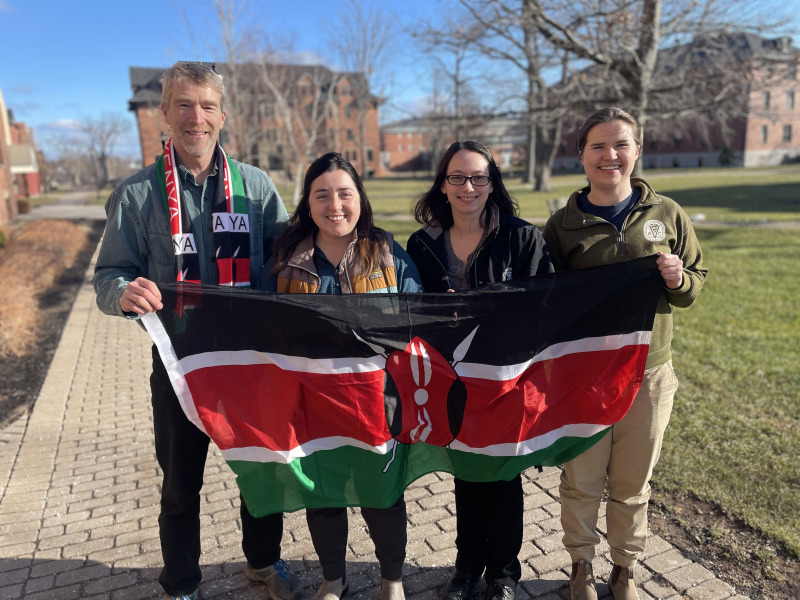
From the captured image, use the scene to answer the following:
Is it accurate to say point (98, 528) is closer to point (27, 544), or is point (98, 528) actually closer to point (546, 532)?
point (27, 544)

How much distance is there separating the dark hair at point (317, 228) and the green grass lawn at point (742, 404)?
279 cm

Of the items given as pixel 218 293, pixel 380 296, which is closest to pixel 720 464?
pixel 380 296

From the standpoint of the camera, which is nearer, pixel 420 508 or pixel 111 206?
pixel 111 206

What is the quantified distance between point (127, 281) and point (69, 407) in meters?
4.26

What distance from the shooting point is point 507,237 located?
115 inches

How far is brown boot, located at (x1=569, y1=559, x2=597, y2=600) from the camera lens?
3.03 meters

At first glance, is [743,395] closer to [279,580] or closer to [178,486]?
[279,580]

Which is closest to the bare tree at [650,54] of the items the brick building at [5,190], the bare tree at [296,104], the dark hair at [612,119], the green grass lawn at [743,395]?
the green grass lawn at [743,395]

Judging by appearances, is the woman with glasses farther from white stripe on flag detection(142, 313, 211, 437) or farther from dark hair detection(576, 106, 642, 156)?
white stripe on flag detection(142, 313, 211, 437)

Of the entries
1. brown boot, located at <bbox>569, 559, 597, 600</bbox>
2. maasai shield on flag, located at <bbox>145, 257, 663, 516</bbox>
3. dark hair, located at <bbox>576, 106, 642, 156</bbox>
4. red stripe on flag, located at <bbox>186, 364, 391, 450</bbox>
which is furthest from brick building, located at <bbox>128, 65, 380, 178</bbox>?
brown boot, located at <bbox>569, 559, 597, 600</bbox>

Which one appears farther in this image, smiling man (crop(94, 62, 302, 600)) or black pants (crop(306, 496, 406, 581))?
black pants (crop(306, 496, 406, 581))

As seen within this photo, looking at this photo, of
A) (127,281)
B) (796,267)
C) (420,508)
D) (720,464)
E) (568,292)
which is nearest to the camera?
(127,281)

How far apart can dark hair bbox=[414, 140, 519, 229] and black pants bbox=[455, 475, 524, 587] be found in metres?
1.36

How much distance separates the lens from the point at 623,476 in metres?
2.96
